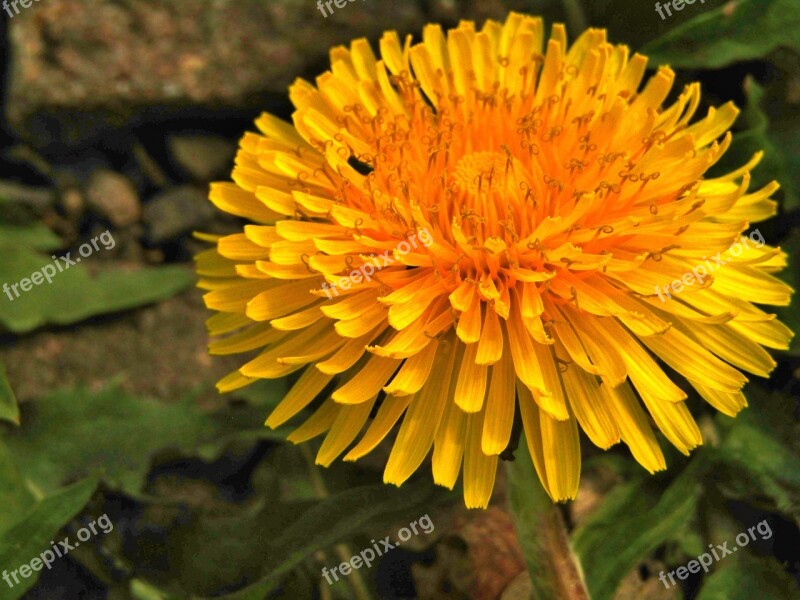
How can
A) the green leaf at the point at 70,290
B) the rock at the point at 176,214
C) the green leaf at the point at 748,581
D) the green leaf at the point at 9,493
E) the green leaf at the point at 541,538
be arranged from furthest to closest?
the rock at the point at 176,214
the green leaf at the point at 70,290
the green leaf at the point at 9,493
the green leaf at the point at 748,581
the green leaf at the point at 541,538

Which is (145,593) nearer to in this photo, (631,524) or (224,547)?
(224,547)

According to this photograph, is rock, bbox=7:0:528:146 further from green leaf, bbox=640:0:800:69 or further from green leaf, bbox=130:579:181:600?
green leaf, bbox=130:579:181:600

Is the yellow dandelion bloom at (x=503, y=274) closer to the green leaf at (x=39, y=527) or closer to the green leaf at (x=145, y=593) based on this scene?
the green leaf at (x=39, y=527)

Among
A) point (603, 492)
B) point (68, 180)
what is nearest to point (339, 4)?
point (68, 180)

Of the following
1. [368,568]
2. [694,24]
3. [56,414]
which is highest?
[694,24]

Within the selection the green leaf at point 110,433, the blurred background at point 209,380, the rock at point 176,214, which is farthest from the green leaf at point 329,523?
the rock at point 176,214

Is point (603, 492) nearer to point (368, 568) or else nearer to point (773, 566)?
point (773, 566)
